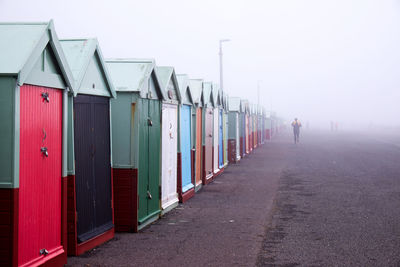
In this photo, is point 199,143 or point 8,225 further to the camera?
point 199,143

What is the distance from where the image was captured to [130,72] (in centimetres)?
904

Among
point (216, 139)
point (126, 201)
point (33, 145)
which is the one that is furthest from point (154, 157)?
point (216, 139)

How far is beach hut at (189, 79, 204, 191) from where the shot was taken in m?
14.1

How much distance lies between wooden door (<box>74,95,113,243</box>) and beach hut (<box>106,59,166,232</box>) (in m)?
0.54

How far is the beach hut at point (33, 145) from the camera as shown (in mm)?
5320

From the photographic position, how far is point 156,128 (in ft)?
32.7

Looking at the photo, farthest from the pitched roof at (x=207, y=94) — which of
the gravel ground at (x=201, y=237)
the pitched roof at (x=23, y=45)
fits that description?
the pitched roof at (x=23, y=45)

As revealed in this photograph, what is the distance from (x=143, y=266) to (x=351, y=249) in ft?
9.30

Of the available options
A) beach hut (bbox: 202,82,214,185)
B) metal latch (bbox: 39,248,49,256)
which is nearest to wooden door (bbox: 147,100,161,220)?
metal latch (bbox: 39,248,49,256)

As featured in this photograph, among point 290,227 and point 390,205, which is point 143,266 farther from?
point 390,205

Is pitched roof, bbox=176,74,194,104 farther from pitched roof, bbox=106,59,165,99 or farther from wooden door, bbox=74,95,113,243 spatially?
wooden door, bbox=74,95,113,243

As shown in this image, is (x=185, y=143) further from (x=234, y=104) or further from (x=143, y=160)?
(x=234, y=104)

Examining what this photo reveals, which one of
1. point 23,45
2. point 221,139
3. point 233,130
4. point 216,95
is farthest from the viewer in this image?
point 233,130

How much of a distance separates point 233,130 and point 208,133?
A: 23.8 feet
